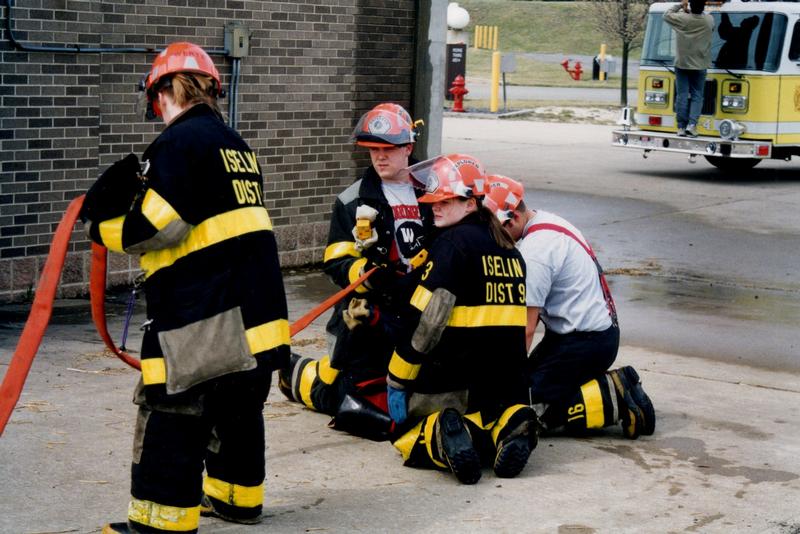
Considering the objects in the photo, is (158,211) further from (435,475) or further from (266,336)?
(435,475)

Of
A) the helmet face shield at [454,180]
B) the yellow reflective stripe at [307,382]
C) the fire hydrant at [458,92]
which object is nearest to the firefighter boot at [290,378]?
the yellow reflective stripe at [307,382]

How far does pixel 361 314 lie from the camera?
5.82 meters

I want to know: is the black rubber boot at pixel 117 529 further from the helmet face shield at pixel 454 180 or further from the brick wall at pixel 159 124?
the brick wall at pixel 159 124

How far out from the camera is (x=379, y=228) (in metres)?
6.13

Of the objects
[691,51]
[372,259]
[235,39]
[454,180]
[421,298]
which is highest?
[691,51]

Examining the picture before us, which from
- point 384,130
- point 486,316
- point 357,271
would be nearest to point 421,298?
point 486,316

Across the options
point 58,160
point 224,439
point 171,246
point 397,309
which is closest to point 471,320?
point 397,309

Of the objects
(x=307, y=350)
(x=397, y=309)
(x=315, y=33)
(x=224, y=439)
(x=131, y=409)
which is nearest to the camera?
(x=224, y=439)

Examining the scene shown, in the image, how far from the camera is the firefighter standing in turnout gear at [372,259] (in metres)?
5.96

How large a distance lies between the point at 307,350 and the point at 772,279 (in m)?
4.91

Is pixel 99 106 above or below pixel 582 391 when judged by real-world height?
above

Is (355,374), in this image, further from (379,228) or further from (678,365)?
(678,365)

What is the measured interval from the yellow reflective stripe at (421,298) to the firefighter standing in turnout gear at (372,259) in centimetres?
31

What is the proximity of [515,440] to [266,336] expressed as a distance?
5.00ft
